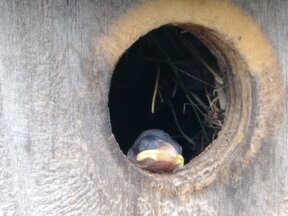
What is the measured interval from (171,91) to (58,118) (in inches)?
20.9

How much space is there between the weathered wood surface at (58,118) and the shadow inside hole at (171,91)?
0.24 m

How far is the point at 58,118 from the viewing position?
4.15 feet

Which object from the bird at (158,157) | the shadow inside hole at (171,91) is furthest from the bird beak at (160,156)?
the shadow inside hole at (171,91)

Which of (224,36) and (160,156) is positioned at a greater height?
(224,36)

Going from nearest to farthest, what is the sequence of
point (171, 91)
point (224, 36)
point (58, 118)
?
point (58, 118)
point (224, 36)
point (171, 91)

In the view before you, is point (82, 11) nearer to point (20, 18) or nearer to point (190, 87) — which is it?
point (20, 18)

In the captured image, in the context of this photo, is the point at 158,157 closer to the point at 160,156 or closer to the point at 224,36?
the point at 160,156

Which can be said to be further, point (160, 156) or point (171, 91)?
point (171, 91)

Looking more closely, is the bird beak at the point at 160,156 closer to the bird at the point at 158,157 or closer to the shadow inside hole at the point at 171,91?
the bird at the point at 158,157

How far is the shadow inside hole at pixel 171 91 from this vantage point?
1.59 metres

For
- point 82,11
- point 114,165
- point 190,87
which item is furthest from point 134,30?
point 190,87

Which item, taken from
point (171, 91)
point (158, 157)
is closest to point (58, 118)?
point (158, 157)

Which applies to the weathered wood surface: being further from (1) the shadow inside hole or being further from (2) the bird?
(1) the shadow inside hole

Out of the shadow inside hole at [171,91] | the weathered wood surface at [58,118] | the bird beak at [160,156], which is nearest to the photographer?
the weathered wood surface at [58,118]
